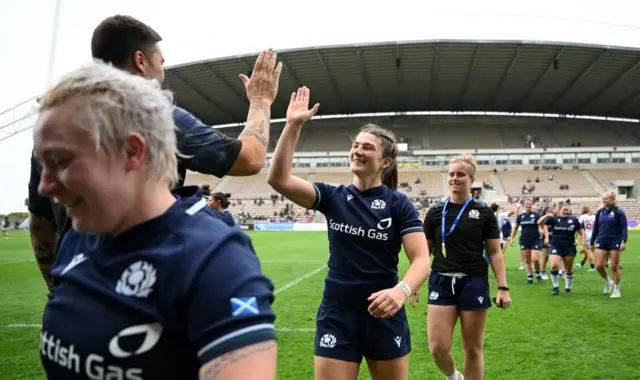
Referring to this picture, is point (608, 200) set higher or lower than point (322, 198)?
higher

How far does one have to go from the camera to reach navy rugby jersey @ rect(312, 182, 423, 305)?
3459 mm

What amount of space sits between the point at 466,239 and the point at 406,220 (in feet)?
6.13

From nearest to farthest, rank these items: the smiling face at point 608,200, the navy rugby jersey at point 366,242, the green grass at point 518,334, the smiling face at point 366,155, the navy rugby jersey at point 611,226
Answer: the navy rugby jersey at point 366,242 < the smiling face at point 366,155 < the green grass at point 518,334 < the navy rugby jersey at point 611,226 < the smiling face at point 608,200

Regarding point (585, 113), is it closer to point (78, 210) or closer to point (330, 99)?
point (330, 99)

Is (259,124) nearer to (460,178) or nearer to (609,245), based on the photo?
(460,178)

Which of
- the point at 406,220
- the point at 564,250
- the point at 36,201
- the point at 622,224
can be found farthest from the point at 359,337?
the point at 564,250

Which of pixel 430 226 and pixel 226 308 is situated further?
pixel 430 226

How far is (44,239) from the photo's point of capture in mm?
2535

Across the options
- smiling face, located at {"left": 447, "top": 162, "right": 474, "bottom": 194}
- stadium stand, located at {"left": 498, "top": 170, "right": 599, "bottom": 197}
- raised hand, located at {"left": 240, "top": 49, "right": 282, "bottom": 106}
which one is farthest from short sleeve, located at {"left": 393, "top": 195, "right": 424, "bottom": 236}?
stadium stand, located at {"left": 498, "top": 170, "right": 599, "bottom": 197}

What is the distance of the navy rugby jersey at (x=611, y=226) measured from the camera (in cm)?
1056

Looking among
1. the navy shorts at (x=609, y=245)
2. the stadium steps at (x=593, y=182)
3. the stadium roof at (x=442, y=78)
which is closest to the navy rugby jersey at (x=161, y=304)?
the navy shorts at (x=609, y=245)

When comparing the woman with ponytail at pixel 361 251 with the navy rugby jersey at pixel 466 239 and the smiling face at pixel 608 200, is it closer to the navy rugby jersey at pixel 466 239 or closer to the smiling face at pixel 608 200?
the navy rugby jersey at pixel 466 239

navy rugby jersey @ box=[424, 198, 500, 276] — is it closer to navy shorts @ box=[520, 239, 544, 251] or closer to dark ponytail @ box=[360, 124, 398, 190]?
dark ponytail @ box=[360, 124, 398, 190]

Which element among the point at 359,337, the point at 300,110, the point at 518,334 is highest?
the point at 300,110
